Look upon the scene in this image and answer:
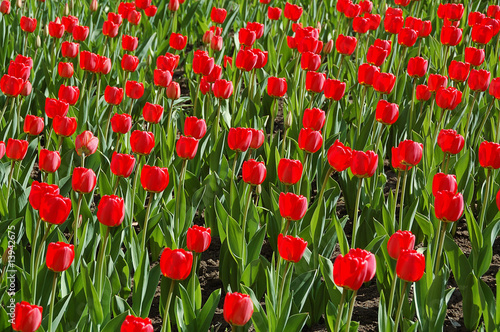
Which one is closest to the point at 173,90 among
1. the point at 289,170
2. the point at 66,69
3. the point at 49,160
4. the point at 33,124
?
the point at 66,69

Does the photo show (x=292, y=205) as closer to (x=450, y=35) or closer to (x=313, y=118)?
(x=313, y=118)

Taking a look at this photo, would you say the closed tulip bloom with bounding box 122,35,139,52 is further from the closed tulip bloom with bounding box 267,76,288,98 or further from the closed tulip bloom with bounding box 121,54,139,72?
the closed tulip bloom with bounding box 267,76,288,98

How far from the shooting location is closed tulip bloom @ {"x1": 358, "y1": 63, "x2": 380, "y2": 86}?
10.1 feet

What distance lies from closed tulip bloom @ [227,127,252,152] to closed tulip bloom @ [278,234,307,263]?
646 mm

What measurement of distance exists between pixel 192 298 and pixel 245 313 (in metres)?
0.51

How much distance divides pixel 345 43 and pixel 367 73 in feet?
1.97

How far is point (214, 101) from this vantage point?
3619 mm

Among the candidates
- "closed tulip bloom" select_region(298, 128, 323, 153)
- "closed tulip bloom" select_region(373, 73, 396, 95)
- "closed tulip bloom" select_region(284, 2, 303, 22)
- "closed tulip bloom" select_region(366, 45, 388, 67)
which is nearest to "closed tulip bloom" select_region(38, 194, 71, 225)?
"closed tulip bloom" select_region(298, 128, 323, 153)

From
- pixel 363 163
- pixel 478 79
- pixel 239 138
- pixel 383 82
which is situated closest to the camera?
pixel 363 163

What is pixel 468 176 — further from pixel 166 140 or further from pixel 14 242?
pixel 14 242

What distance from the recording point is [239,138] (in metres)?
2.38

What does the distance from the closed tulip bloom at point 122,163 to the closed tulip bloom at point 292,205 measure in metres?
0.51

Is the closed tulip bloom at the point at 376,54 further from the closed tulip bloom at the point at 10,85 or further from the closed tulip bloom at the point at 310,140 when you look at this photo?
the closed tulip bloom at the point at 10,85

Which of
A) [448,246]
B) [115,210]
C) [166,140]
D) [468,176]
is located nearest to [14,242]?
[115,210]
